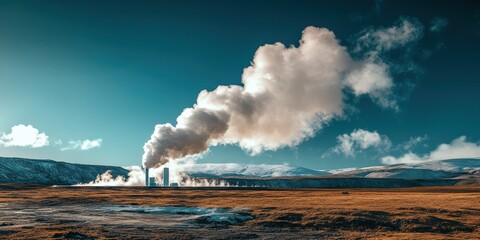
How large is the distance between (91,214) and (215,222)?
82.2 ft

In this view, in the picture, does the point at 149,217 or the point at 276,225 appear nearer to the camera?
the point at 276,225

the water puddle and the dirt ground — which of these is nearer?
the dirt ground

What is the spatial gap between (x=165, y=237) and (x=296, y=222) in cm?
1970

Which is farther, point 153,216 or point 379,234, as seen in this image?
point 153,216

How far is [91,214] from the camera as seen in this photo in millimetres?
71062

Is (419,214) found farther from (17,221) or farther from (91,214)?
(17,221)

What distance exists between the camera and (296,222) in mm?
57719

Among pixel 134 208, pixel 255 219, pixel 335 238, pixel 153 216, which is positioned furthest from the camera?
pixel 134 208

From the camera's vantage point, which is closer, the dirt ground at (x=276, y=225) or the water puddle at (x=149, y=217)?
the dirt ground at (x=276, y=225)

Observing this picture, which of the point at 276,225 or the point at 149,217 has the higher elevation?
the point at 149,217

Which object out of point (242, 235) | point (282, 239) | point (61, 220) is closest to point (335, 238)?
point (282, 239)

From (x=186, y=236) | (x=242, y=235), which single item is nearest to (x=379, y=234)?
(x=242, y=235)

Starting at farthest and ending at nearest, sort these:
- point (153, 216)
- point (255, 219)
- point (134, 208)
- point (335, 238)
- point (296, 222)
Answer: point (134, 208) < point (153, 216) < point (255, 219) < point (296, 222) < point (335, 238)

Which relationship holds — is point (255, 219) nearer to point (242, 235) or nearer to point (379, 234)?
point (242, 235)
